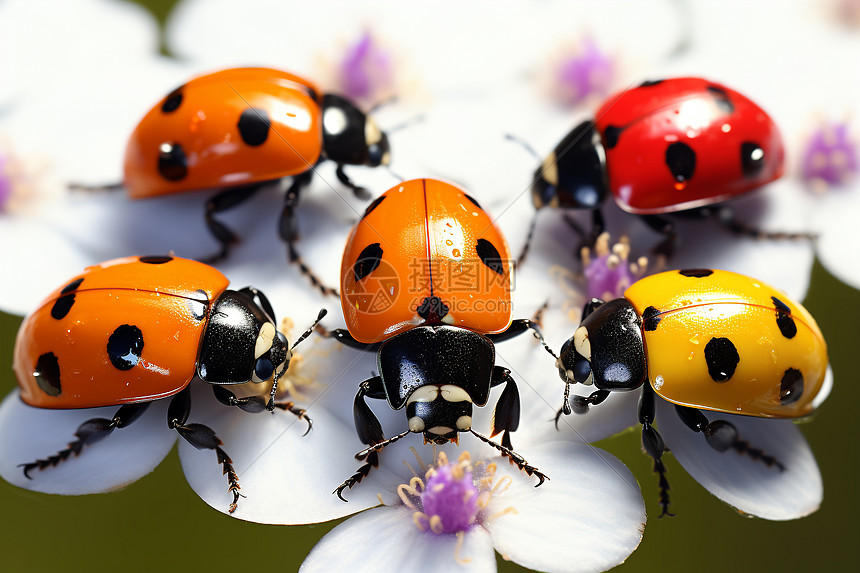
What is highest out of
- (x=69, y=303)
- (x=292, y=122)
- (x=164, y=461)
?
(x=292, y=122)

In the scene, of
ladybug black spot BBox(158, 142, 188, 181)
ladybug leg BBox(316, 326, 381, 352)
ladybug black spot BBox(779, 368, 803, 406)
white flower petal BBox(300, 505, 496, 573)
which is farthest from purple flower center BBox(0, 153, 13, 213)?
ladybug black spot BBox(779, 368, 803, 406)

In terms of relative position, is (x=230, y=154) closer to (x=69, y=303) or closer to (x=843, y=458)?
(x=69, y=303)

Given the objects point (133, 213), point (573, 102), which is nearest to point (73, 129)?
point (133, 213)

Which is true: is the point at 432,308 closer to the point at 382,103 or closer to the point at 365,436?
the point at 365,436

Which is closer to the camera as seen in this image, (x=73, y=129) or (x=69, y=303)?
(x=69, y=303)

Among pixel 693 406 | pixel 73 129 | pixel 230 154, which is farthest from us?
pixel 73 129
